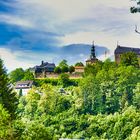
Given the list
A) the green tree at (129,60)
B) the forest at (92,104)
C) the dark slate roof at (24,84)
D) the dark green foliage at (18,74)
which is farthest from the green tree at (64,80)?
the dark green foliage at (18,74)

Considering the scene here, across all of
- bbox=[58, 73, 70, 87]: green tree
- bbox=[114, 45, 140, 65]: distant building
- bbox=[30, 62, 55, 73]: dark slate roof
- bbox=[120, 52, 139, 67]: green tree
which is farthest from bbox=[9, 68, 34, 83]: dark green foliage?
bbox=[120, 52, 139, 67]: green tree

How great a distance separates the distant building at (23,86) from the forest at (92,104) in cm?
163

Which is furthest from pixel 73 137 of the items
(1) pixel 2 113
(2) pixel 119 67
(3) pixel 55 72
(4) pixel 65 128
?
(1) pixel 2 113

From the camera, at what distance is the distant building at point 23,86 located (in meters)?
104

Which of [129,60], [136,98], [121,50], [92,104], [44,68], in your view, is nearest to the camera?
[136,98]

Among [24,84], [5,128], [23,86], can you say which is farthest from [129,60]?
[5,128]

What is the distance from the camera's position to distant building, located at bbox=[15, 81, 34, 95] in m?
104

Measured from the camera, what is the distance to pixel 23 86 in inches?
4139

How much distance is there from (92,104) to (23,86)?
18370 millimetres

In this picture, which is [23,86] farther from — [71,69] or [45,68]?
[45,68]

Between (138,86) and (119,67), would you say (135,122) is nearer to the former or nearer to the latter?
(138,86)

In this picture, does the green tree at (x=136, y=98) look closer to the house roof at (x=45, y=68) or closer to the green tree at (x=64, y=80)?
the green tree at (x=64, y=80)

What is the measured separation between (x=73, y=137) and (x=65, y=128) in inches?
151

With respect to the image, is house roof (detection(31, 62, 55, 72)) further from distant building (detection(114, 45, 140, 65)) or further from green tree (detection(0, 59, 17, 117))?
green tree (detection(0, 59, 17, 117))
